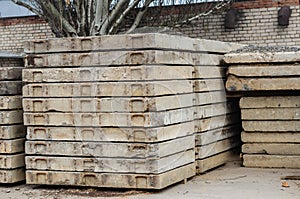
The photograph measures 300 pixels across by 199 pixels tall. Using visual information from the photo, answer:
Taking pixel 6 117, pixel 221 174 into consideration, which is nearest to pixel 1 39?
pixel 6 117

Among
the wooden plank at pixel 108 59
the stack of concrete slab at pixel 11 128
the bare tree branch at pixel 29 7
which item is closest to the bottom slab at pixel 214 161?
the wooden plank at pixel 108 59

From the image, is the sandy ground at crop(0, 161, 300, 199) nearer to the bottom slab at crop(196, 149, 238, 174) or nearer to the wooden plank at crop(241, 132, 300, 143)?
the bottom slab at crop(196, 149, 238, 174)

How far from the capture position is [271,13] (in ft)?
34.5

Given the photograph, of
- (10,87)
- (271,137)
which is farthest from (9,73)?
(271,137)

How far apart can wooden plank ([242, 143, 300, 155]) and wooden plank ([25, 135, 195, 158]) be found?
4.12 ft

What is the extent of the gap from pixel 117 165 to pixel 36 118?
1064 mm

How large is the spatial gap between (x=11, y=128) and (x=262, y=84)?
3069 mm

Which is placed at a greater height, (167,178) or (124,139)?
(124,139)

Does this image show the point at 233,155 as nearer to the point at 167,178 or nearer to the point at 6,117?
the point at 167,178

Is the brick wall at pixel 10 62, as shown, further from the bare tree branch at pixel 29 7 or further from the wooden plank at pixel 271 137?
the wooden plank at pixel 271 137

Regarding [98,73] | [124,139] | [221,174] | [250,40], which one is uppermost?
[250,40]

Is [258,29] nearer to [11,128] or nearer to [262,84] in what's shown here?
[262,84]

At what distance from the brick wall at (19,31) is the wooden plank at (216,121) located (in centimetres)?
676

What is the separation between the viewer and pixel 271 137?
20.3ft
